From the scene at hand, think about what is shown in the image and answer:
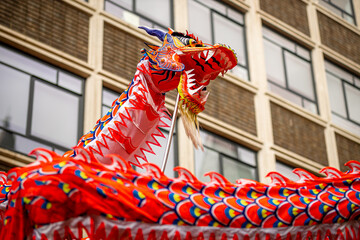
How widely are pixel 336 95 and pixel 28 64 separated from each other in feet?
32.4

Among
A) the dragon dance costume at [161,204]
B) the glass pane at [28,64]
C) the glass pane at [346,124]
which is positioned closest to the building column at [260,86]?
the glass pane at [346,124]

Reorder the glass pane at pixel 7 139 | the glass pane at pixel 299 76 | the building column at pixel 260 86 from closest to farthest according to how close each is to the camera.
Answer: the glass pane at pixel 7 139
the building column at pixel 260 86
the glass pane at pixel 299 76

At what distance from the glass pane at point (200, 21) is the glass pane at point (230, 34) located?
0.85ft

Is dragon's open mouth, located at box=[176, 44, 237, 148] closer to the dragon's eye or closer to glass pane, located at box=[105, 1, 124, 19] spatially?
the dragon's eye

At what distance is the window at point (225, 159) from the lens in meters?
15.6

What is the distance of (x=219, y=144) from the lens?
16.2 meters

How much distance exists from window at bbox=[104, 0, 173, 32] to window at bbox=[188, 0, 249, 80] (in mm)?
724

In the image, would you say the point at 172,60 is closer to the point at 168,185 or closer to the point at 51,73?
the point at 168,185

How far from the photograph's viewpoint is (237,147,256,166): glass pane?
54.2 feet

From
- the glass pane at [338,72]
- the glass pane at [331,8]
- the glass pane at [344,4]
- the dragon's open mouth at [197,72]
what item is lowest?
the dragon's open mouth at [197,72]

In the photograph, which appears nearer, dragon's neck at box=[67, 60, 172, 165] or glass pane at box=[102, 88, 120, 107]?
dragon's neck at box=[67, 60, 172, 165]

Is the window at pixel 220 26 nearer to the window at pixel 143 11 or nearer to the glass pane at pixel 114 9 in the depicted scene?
the window at pixel 143 11

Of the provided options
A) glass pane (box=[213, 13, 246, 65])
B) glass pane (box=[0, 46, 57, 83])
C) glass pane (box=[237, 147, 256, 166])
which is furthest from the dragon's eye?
glass pane (box=[213, 13, 246, 65])

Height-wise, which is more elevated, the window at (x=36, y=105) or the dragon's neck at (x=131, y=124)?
the window at (x=36, y=105)
